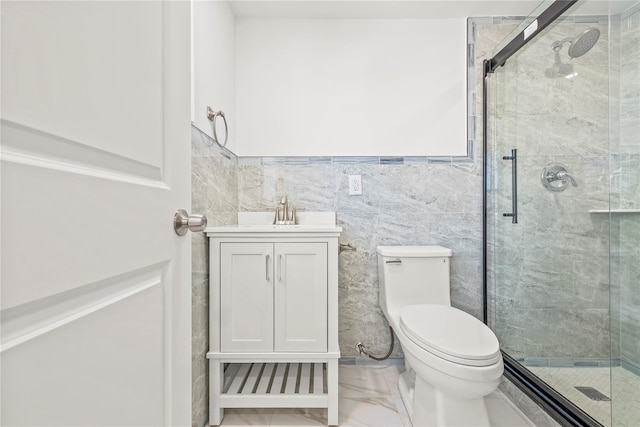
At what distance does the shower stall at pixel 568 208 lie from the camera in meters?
1.22

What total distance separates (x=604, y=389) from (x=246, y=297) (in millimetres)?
1521

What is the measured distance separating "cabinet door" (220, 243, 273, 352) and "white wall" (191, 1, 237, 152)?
61cm

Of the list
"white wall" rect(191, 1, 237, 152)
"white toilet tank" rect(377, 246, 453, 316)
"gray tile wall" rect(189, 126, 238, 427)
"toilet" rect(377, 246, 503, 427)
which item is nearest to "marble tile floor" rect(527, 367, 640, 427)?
"toilet" rect(377, 246, 503, 427)

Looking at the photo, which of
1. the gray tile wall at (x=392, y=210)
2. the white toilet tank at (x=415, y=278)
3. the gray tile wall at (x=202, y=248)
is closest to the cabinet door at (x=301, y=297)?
the gray tile wall at (x=202, y=248)

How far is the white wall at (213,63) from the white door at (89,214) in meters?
Result: 0.90

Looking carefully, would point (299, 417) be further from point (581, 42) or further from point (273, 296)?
point (581, 42)

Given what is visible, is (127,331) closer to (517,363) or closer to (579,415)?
(579,415)

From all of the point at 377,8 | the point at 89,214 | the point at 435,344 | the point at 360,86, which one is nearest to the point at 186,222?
the point at 89,214

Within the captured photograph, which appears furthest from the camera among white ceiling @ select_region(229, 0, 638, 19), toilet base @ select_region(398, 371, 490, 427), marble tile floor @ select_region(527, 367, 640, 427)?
white ceiling @ select_region(229, 0, 638, 19)

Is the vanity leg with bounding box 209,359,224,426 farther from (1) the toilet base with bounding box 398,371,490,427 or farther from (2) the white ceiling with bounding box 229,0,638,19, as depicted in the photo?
(2) the white ceiling with bounding box 229,0,638,19

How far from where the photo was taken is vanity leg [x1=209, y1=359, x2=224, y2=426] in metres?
1.54

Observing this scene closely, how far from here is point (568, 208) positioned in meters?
1.55

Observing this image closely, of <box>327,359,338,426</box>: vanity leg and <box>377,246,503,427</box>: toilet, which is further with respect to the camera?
<box>327,359,338,426</box>: vanity leg

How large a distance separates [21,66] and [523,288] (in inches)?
81.6
